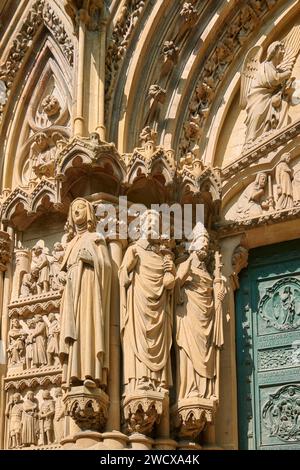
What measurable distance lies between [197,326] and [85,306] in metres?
1.08

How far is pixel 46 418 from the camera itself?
11.3 meters

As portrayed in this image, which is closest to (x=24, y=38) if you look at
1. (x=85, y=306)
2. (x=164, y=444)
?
(x=85, y=306)

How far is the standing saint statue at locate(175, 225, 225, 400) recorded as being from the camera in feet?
34.8

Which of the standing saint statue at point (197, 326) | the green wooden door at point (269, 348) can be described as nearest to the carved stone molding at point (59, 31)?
the standing saint statue at point (197, 326)

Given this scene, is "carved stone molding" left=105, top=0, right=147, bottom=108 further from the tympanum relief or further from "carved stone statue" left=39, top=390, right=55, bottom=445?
"carved stone statue" left=39, top=390, right=55, bottom=445

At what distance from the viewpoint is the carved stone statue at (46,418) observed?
11211mm

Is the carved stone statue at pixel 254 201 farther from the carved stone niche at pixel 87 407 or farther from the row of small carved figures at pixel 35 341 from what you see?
the carved stone niche at pixel 87 407

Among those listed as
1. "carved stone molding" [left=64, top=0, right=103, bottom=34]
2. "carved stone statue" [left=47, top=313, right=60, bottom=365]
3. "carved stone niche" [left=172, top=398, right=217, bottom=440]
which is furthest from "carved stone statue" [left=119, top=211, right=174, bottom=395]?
"carved stone molding" [left=64, top=0, right=103, bottom=34]

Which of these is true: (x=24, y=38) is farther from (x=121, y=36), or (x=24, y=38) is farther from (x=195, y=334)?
(x=195, y=334)

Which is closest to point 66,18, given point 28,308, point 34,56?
point 34,56

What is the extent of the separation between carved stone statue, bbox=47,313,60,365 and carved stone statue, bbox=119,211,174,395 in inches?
43.8

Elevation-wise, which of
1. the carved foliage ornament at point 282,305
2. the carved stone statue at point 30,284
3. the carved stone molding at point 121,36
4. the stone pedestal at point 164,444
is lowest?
the stone pedestal at point 164,444

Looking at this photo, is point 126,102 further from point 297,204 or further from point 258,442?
point 258,442

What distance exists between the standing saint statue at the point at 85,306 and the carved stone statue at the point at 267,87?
85.2 inches
